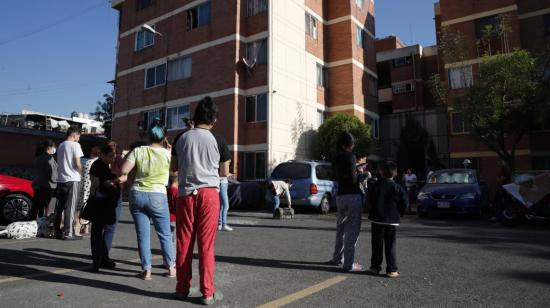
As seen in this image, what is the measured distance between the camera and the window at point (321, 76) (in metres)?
25.0

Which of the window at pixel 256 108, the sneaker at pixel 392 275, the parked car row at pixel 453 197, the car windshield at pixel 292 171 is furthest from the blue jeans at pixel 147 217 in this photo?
the window at pixel 256 108

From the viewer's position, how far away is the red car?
9.17 m

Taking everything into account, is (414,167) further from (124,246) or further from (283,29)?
(124,246)

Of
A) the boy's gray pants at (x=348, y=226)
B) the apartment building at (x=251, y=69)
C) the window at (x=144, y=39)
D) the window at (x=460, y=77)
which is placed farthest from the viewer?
the window at (x=144, y=39)

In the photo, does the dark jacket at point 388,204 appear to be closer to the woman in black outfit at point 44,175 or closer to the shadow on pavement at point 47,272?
the shadow on pavement at point 47,272

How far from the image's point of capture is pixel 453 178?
13.2m

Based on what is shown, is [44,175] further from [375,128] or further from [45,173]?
[375,128]

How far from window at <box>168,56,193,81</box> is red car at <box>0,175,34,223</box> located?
1486 centimetres

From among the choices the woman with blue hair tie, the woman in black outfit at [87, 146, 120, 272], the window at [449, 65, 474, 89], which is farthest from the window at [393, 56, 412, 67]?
the woman with blue hair tie

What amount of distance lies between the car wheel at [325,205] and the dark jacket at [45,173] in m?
8.40

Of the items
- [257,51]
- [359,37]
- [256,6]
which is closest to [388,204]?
[257,51]

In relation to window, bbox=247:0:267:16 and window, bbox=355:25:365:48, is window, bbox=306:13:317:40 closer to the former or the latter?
window, bbox=355:25:365:48

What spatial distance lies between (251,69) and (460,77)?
13.3 metres

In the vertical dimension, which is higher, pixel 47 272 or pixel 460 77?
pixel 460 77
